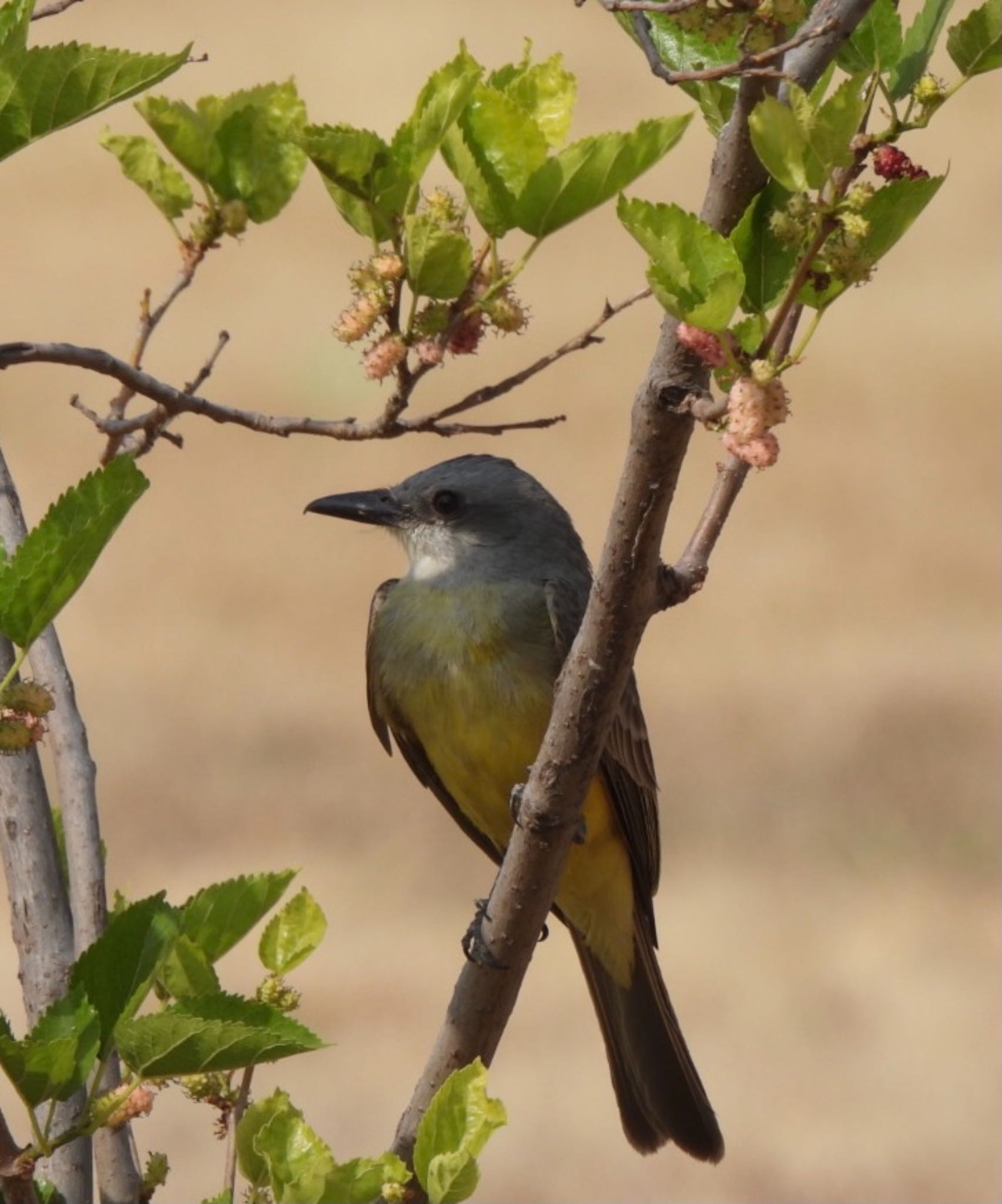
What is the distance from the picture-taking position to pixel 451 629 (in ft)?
14.7

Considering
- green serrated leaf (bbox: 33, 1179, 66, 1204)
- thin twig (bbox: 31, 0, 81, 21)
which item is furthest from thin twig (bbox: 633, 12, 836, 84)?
green serrated leaf (bbox: 33, 1179, 66, 1204)

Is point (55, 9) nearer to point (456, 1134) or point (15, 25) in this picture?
point (15, 25)

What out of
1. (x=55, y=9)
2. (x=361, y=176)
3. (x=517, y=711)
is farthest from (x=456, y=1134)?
(x=517, y=711)

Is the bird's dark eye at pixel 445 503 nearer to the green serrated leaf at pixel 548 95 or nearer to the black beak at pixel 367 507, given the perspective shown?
the black beak at pixel 367 507

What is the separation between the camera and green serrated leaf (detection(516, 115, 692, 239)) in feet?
6.59

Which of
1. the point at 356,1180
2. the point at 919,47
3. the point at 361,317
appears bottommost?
the point at 356,1180

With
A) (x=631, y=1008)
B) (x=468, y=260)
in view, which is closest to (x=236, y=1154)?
(x=468, y=260)

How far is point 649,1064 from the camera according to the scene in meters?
4.56

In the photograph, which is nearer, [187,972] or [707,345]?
[707,345]

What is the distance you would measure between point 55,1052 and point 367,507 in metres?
2.91

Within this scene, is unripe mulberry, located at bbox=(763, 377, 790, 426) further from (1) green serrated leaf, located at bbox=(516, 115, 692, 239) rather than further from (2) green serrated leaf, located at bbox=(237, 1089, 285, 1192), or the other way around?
(2) green serrated leaf, located at bbox=(237, 1089, 285, 1192)

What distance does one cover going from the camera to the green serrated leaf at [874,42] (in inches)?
80.1

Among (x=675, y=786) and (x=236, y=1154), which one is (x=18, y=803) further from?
(x=675, y=786)

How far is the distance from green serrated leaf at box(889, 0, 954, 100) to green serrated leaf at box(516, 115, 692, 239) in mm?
221
